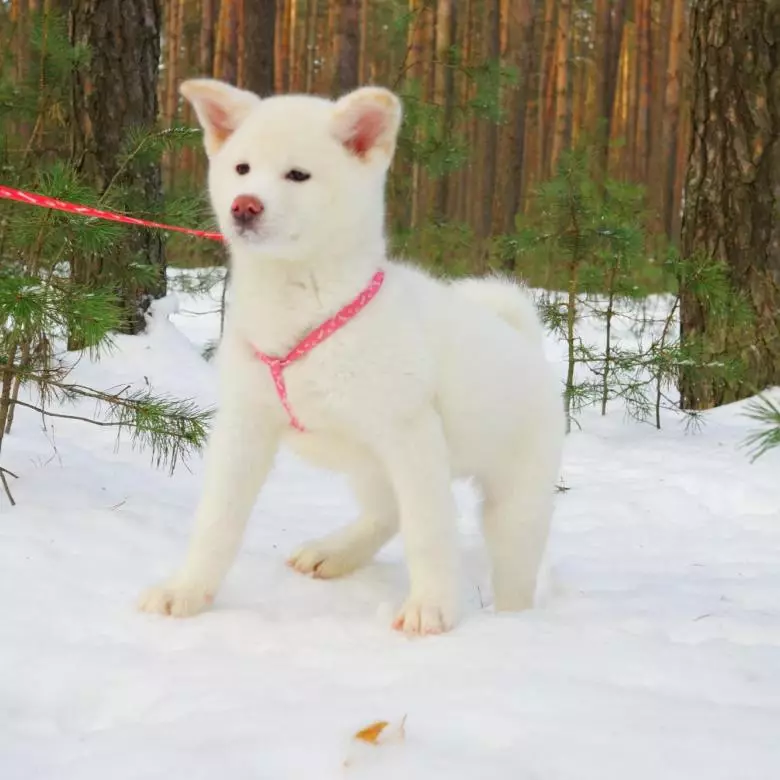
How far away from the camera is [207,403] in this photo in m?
4.95

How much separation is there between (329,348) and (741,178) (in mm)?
3779

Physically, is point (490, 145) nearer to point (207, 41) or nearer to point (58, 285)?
point (207, 41)

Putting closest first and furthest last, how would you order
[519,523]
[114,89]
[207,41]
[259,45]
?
[519,523] → [114,89] → [259,45] → [207,41]

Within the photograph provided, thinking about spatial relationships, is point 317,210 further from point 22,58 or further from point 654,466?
point 22,58

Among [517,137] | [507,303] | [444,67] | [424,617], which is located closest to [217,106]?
[507,303]

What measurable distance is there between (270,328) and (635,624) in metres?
1.16

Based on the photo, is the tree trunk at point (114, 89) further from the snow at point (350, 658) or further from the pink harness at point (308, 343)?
the pink harness at point (308, 343)

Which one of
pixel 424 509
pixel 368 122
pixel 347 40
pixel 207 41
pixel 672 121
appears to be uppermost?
pixel 207 41

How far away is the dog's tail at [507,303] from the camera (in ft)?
9.12

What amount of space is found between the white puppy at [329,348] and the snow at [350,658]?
21 cm

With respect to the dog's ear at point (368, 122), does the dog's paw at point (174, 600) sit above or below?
below

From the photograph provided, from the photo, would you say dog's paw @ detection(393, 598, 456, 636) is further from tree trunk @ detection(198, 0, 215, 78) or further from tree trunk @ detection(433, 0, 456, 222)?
tree trunk @ detection(198, 0, 215, 78)

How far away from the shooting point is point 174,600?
2.09m

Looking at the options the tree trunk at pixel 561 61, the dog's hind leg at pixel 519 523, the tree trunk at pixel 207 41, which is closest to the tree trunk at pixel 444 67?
the tree trunk at pixel 561 61
